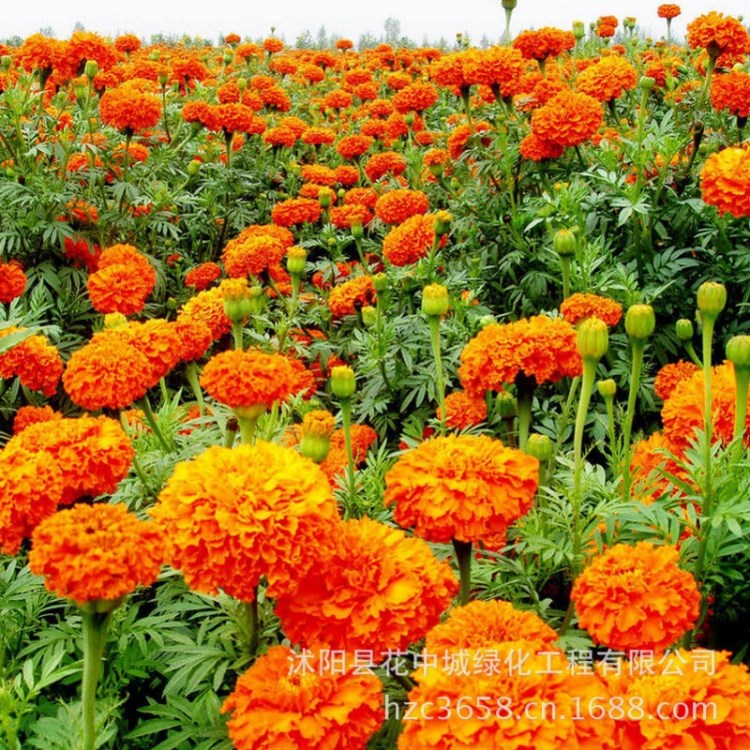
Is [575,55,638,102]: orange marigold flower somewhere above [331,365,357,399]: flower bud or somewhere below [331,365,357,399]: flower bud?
Result: above

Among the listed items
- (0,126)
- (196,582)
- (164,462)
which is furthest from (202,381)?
(0,126)

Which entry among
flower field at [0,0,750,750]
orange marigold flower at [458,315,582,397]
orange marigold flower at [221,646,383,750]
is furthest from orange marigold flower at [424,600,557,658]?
orange marigold flower at [458,315,582,397]

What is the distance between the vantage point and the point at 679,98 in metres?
3.88

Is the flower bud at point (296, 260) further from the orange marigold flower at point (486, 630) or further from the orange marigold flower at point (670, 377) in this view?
the orange marigold flower at point (486, 630)

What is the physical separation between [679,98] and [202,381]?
3.17 metres

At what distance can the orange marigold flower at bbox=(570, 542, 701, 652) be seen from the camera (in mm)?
1103

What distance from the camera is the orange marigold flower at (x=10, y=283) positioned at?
2760mm

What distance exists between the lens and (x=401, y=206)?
3090 mm

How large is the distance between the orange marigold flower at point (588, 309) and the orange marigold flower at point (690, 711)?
1.09 metres

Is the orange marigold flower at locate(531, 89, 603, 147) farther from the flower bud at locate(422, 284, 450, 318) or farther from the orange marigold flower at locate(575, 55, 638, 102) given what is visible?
the flower bud at locate(422, 284, 450, 318)

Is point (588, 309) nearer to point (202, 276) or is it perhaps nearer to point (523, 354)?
point (523, 354)

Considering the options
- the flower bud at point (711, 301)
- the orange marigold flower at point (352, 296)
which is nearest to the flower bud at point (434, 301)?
the flower bud at point (711, 301)

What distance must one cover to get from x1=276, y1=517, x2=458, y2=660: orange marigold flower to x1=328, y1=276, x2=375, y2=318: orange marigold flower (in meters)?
1.63

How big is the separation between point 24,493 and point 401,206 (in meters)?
2.10
